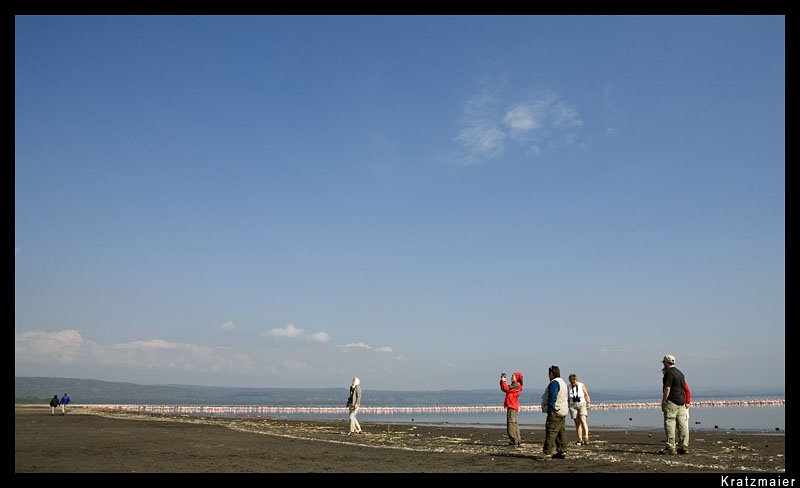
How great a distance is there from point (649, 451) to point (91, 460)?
14.0 meters

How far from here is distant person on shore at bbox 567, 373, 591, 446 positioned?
18719 millimetres

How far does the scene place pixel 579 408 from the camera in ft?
61.3

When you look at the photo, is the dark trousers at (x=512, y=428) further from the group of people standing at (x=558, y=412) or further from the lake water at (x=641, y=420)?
the lake water at (x=641, y=420)

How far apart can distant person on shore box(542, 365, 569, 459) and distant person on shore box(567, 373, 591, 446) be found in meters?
3.98

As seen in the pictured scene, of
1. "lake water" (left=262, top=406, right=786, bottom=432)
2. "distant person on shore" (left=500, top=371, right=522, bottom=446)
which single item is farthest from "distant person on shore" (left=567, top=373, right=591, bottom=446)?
"lake water" (left=262, top=406, right=786, bottom=432)

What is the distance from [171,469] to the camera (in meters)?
12.5

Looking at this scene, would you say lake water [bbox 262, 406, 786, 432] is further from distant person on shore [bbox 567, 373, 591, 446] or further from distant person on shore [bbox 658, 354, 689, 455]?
distant person on shore [bbox 658, 354, 689, 455]

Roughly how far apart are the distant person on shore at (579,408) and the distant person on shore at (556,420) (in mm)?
3982

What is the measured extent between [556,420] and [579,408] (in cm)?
468

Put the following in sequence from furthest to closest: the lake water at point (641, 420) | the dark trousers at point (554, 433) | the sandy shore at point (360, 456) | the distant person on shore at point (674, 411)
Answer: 1. the lake water at point (641, 420)
2. the distant person on shore at point (674, 411)
3. the dark trousers at point (554, 433)
4. the sandy shore at point (360, 456)

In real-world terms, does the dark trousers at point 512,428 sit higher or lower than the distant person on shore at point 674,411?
lower

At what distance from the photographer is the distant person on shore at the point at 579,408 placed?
61.4ft

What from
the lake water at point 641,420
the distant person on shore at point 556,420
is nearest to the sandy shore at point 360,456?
the distant person on shore at point 556,420
